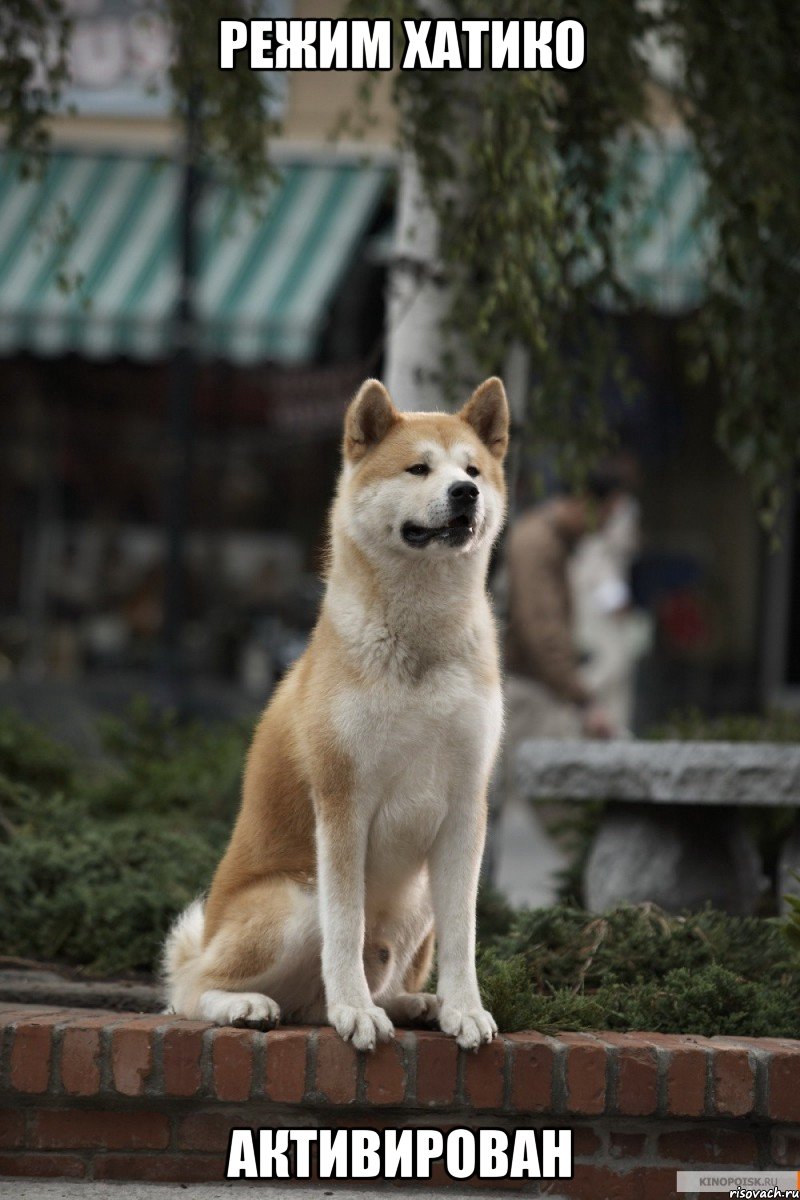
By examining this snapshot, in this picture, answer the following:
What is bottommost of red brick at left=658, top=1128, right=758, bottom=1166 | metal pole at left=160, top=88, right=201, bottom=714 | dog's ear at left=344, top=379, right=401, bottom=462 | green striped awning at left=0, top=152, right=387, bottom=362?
red brick at left=658, top=1128, right=758, bottom=1166

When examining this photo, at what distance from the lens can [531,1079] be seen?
3.44 meters

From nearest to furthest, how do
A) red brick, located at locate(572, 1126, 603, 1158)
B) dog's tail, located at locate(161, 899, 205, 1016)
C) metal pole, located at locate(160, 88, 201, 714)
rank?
red brick, located at locate(572, 1126, 603, 1158) → dog's tail, located at locate(161, 899, 205, 1016) → metal pole, located at locate(160, 88, 201, 714)

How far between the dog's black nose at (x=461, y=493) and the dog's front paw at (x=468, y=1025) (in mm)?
1114

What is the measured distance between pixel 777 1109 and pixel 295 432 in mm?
9899

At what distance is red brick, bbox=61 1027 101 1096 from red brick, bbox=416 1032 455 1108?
72 centimetres

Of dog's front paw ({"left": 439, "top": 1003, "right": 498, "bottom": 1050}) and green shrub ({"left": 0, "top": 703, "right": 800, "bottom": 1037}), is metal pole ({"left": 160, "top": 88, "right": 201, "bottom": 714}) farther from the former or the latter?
dog's front paw ({"left": 439, "top": 1003, "right": 498, "bottom": 1050})

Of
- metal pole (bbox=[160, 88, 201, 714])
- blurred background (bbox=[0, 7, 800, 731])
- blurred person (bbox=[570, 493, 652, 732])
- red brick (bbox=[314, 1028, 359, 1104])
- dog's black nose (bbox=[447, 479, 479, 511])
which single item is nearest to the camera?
dog's black nose (bbox=[447, 479, 479, 511])

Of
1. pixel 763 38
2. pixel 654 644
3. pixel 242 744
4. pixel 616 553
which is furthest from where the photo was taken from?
pixel 654 644

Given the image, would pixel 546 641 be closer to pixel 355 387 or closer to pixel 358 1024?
pixel 355 387

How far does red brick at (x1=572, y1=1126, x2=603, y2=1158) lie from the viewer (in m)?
3.51

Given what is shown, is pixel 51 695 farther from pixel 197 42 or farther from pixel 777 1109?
pixel 777 1109

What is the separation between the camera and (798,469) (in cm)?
1150

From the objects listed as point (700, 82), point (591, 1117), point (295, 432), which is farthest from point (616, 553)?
point (591, 1117)

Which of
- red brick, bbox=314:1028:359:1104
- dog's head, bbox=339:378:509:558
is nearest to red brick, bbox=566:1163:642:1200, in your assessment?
red brick, bbox=314:1028:359:1104
